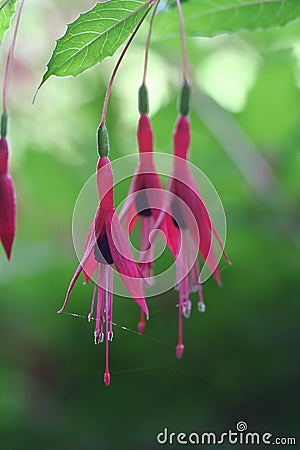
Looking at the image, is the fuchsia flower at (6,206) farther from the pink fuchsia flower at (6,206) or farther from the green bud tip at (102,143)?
the green bud tip at (102,143)

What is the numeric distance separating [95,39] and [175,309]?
0.76 metres

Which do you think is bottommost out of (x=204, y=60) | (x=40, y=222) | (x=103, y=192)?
(x=103, y=192)

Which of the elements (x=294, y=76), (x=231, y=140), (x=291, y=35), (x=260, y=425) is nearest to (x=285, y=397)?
(x=260, y=425)

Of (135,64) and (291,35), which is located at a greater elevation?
(135,64)

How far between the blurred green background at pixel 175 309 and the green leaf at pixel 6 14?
627mm

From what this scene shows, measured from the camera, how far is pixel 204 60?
1.80 meters

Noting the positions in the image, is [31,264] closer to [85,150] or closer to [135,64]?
[85,150]

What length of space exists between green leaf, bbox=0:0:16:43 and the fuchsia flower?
12 cm

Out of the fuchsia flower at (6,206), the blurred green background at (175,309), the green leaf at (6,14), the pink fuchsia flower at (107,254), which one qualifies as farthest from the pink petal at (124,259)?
the blurred green background at (175,309)

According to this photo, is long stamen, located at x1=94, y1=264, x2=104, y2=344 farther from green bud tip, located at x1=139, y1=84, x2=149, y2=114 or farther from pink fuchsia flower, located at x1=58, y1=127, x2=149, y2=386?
green bud tip, located at x1=139, y1=84, x2=149, y2=114

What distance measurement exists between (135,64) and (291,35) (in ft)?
2.10

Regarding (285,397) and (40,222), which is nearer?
(285,397)

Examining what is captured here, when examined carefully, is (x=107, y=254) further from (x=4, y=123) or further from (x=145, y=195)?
(x=4, y=123)

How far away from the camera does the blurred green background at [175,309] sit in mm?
1284
